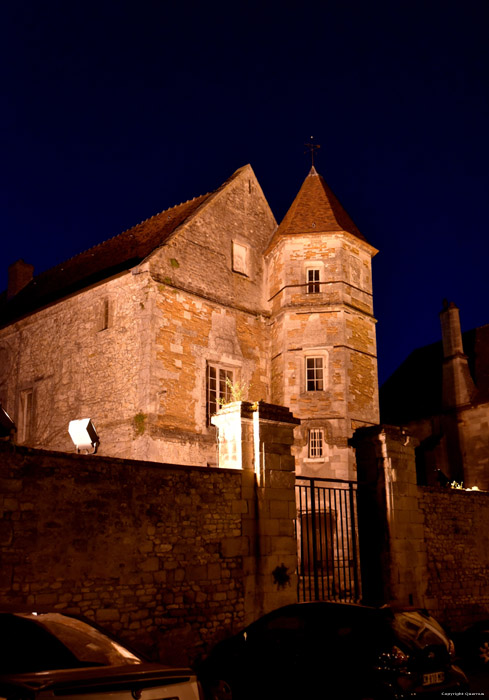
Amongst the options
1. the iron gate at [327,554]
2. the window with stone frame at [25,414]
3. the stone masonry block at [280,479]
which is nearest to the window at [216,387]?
the iron gate at [327,554]

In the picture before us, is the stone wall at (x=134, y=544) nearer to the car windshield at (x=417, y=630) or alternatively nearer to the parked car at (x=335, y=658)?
the parked car at (x=335, y=658)

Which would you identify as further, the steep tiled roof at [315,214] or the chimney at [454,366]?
the chimney at [454,366]

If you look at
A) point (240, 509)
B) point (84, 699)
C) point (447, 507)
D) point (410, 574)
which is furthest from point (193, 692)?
point (447, 507)

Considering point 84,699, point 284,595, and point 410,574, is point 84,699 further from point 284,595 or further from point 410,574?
point 410,574

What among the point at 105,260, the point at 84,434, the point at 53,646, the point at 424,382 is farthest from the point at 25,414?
the point at 424,382

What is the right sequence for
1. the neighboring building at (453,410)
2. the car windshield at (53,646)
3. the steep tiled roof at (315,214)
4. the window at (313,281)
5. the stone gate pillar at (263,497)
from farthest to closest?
1. the neighboring building at (453,410)
2. the steep tiled roof at (315,214)
3. the window at (313,281)
4. the stone gate pillar at (263,497)
5. the car windshield at (53,646)

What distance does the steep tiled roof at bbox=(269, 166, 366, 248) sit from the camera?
22.0m

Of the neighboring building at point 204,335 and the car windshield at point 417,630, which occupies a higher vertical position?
the neighboring building at point 204,335

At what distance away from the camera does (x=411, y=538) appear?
12961mm

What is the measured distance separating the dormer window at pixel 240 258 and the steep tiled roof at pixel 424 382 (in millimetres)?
11657

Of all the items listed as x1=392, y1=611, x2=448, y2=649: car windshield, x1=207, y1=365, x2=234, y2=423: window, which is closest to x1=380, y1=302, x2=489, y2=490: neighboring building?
x1=207, y1=365, x2=234, y2=423: window

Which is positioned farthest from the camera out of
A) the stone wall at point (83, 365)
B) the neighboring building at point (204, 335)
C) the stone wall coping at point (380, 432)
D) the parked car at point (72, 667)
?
the neighboring building at point (204, 335)

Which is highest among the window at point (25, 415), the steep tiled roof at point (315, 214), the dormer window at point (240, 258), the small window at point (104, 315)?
the steep tiled roof at point (315, 214)

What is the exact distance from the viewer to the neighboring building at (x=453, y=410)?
87.4 ft
